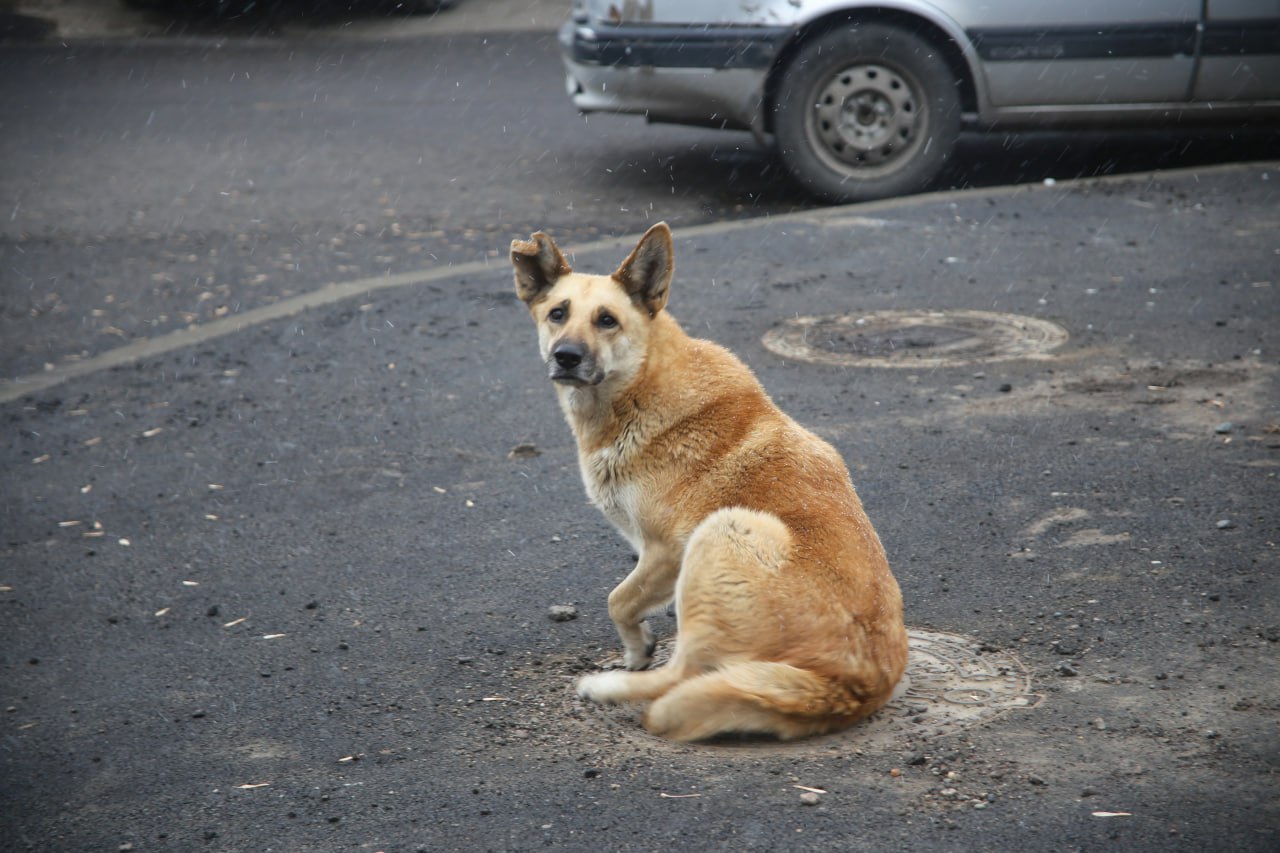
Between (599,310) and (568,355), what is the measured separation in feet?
0.72

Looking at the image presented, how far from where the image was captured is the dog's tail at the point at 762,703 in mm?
3727

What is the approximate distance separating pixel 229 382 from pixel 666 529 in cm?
400

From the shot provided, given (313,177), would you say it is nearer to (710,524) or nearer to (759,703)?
(710,524)

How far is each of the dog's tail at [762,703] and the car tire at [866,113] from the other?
6.90m

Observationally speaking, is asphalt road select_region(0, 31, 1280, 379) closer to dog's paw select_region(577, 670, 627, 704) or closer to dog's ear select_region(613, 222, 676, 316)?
dog's ear select_region(613, 222, 676, 316)

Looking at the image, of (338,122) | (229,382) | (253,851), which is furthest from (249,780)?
(338,122)

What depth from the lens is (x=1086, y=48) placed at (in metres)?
9.73

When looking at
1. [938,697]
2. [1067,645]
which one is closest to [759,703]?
[938,697]

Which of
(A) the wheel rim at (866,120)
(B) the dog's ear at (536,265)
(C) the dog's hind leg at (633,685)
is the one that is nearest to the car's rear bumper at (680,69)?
(A) the wheel rim at (866,120)

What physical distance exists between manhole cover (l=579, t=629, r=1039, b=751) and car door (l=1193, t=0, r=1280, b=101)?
6888mm

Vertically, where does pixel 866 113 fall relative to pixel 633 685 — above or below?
above

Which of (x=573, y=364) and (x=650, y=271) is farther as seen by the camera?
(x=650, y=271)

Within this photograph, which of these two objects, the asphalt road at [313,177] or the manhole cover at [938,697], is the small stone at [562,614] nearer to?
the manhole cover at [938,697]

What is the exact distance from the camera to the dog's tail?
3727mm
